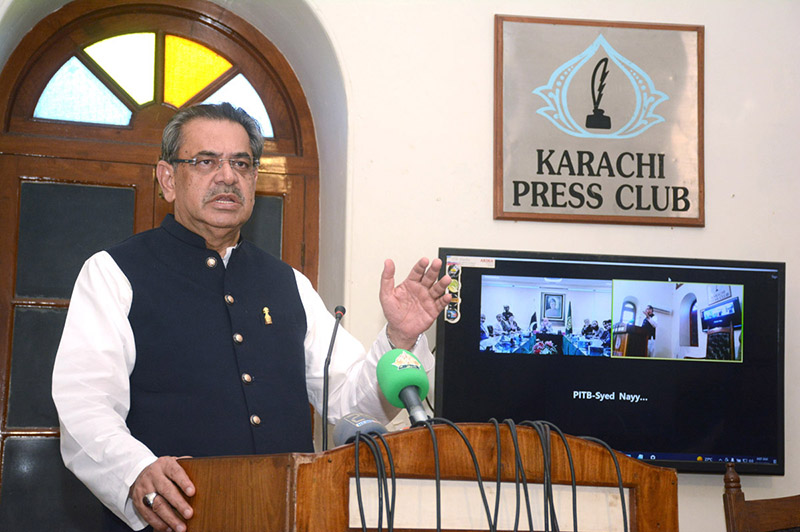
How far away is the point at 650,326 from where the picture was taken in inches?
123

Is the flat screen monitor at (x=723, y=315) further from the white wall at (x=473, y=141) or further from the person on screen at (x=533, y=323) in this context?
the person on screen at (x=533, y=323)

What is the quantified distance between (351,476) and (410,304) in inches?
31.2

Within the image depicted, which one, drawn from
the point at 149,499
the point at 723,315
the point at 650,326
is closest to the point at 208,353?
the point at 149,499

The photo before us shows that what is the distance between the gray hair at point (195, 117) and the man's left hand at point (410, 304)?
61cm

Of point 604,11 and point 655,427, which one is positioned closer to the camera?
point 655,427

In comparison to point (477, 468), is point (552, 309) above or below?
above

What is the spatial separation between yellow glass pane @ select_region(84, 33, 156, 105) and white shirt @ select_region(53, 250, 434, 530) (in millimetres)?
1571

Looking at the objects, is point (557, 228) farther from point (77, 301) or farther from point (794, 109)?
point (77, 301)

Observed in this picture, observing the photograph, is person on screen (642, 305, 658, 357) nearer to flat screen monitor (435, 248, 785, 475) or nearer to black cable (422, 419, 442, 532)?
flat screen monitor (435, 248, 785, 475)

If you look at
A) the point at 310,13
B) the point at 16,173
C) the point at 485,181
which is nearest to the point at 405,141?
the point at 485,181

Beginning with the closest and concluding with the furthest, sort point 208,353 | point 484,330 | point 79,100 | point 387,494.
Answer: point 387,494 → point 208,353 → point 484,330 → point 79,100

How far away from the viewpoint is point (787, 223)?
3355 mm

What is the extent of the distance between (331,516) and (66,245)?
2.49 m

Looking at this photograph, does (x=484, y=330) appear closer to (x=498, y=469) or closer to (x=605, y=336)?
(x=605, y=336)
